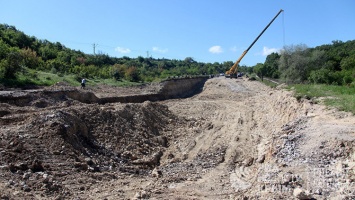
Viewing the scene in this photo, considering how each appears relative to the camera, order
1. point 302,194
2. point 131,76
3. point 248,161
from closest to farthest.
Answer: point 302,194 → point 248,161 → point 131,76

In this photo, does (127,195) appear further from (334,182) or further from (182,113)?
(182,113)

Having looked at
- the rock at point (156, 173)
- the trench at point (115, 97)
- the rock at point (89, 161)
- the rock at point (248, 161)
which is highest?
the trench at point (115, 97)

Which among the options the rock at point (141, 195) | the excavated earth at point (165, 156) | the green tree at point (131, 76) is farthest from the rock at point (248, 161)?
the green tree at point (131, 76)

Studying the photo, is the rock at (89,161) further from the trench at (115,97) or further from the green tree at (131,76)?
the green tree at (131,76)

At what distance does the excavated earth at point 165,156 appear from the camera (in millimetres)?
9891

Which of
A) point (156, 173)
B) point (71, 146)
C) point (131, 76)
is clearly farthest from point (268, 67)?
point (71, 146)

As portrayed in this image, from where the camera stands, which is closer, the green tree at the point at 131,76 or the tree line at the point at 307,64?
the tree line at the point at 307,64

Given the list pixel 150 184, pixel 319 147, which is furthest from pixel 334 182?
pixel 150 184

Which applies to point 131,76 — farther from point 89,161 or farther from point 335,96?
point 89,161

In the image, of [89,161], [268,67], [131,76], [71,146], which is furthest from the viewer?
[268,67]

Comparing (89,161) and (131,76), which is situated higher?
(131,76)

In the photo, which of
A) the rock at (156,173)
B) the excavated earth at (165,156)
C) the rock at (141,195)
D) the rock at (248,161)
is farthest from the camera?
the rock at (248,161)

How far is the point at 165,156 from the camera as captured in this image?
52.1ft

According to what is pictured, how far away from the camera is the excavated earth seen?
32.4 ft
